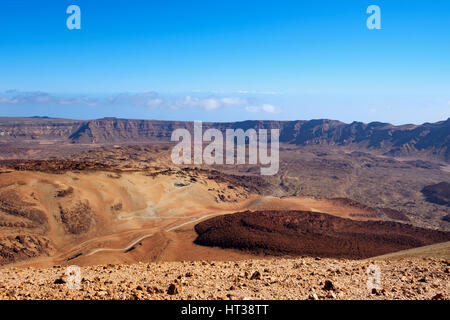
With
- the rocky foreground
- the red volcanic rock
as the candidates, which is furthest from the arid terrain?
the red volcanic rock

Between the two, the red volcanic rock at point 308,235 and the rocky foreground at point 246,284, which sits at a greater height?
the rocky foreground at point 246,284

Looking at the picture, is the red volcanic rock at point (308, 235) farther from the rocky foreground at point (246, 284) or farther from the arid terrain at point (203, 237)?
the rocky foreground at point (246, 284)

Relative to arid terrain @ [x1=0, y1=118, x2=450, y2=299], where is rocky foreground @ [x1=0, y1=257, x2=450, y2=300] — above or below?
above

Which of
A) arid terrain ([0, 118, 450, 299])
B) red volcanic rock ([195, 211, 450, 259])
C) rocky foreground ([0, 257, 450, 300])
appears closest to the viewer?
rocky foreground ([0, 257, 450, 300])

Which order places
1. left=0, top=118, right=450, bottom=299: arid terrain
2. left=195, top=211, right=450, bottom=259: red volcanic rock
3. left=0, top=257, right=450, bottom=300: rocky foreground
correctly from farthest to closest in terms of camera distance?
left=195, top=211, right=450, bottom=259: red volcanic rock → left=0, top=118, right=450, bottom=299: arid terrain → left=0, top=257, right=450, bottom=300: rocky foreground

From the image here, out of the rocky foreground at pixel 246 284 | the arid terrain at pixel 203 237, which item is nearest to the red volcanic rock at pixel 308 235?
the arid terrain at pixel 203 237

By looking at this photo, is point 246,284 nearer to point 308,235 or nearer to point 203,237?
point 203,237

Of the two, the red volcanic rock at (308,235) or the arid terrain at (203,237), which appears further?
the red volcanic rock at (308,235)

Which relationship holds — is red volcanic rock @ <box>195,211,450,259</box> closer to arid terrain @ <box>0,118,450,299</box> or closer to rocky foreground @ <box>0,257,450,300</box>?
arid terrain @ <box>0,118,450,299</box>

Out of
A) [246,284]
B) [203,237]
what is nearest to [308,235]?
[203,237]
